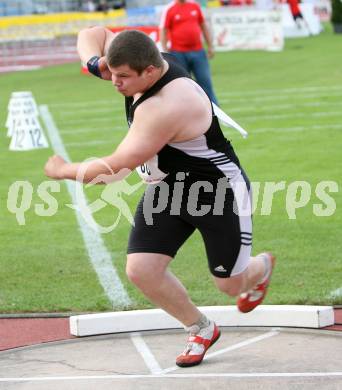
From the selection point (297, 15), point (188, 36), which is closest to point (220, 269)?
point (188, 36)

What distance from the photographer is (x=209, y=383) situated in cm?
612

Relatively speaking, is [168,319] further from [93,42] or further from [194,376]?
[93,42]

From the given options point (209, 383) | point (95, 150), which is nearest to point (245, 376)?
point (209, 383)

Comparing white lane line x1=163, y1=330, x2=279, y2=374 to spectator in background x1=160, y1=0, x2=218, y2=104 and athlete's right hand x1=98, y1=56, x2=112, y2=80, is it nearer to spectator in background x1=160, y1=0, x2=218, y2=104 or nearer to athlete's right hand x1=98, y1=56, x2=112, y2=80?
athlete's right hand x1=98, y1=56, x2=112, y2=80

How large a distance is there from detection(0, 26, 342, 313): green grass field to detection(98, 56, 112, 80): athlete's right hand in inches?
82.8

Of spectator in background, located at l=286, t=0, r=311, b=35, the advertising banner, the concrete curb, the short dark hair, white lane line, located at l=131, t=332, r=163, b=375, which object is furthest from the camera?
spectator in background, located at l=286, t=0, r=311, b=35

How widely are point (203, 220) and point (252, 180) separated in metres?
6.11

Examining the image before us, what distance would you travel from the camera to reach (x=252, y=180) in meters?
12.4

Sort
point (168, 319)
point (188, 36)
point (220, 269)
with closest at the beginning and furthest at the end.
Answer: point (220, 269)
point (168, 319)
point (188, 36)

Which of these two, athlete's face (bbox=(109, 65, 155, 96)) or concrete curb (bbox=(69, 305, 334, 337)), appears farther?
concrete curb (bbox=(69, 305, 334, 337))

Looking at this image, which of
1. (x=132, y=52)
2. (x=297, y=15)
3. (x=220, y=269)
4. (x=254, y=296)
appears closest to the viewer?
(x=132, y=52)

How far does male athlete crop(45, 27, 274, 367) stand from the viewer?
5820mm

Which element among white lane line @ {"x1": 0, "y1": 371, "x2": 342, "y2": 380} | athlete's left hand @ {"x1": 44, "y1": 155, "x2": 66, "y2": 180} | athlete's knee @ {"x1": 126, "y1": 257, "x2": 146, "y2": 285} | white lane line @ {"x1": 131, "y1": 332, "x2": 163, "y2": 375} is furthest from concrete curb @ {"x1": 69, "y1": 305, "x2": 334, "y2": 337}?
athlete's left hand @ {"x1": 44, "y1": 155, "x2": 66, "y2": 180}

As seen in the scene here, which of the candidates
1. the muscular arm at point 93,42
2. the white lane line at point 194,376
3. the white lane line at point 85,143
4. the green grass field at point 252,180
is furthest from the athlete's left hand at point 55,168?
the white lane line at point 85,143
